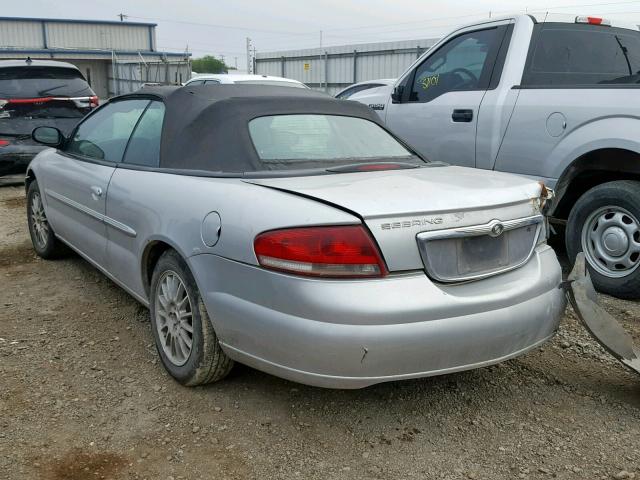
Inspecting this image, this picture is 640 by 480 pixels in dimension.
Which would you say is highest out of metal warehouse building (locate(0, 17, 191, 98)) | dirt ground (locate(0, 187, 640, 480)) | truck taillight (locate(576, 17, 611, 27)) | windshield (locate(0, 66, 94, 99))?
metal warehouse building (locate(0, 17, 191, 98))

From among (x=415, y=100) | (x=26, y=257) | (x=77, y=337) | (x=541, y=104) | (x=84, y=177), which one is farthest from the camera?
(x=415, y=100)

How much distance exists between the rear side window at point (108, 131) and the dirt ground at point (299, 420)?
1.20m

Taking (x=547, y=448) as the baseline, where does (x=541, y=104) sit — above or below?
above

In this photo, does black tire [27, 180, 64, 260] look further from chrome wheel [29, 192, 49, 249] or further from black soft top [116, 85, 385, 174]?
black soft top [116, 85, 385, 174]

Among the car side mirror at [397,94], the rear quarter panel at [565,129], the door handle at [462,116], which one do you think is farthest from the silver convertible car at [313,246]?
the car side mirror at [397,94]

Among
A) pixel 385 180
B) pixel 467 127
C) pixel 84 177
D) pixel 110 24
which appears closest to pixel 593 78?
pixel 467 127

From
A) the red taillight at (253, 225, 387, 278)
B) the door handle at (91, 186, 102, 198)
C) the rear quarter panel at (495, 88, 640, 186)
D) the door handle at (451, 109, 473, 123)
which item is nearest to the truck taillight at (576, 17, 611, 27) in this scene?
the rear quarter panel at (495, 88, 640, 186)

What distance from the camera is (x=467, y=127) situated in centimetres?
523

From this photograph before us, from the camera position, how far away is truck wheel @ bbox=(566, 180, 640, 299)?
422 cm

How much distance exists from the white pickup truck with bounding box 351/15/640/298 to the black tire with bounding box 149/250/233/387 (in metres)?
2.86

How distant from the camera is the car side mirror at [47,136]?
471 cm

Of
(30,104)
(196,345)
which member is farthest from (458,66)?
(30,104)

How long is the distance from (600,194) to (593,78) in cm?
118

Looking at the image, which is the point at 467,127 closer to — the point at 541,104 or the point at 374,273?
the point at 541,104
